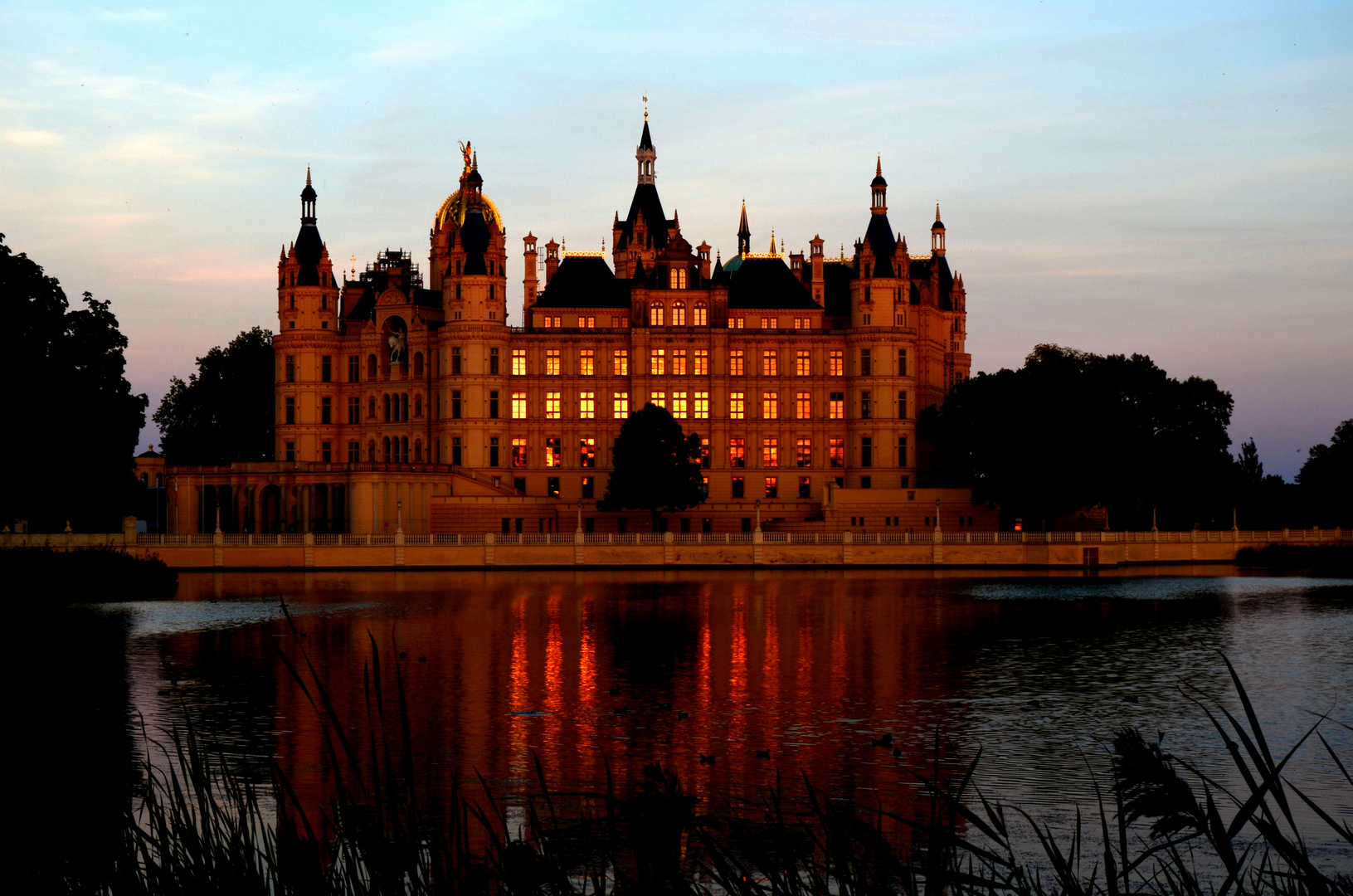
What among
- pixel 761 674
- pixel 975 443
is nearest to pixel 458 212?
pixel 975 443

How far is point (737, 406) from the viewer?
98000 millimetres

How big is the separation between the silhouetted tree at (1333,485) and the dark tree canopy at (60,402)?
209 feet

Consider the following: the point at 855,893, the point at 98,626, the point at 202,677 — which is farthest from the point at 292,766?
the point at 98,626

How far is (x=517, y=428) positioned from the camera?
3794 inches

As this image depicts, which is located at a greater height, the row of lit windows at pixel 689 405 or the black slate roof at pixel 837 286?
the black slate roof at pixel 837 286

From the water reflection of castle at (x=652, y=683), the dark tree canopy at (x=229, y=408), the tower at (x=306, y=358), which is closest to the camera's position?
the water reflection of castle at (x=652, y=683)

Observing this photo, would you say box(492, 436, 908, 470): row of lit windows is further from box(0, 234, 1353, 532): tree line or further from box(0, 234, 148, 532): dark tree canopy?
box(0, 234, 148, 532): dark tree canopy

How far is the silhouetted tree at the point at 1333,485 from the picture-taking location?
8669 centimetres

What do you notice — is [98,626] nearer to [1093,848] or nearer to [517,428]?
[1093,848]

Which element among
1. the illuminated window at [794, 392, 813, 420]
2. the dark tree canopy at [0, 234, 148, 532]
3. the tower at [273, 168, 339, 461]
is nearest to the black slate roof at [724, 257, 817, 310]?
the illuminated window at [794, 392, 813, 420]

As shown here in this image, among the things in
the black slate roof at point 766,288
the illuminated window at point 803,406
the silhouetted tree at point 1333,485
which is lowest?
the silhouetted tree at point 1333,485

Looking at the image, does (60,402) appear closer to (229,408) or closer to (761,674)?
(761,674)

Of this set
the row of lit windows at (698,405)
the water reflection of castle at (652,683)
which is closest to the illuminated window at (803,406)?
the row of lit windows at (698,405)

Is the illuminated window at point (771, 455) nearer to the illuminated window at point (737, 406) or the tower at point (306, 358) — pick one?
the illuminated window at point (737, 406)
